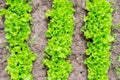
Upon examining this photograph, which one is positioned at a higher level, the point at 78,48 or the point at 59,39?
the point at 59,39

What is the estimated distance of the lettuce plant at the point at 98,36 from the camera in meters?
6.22

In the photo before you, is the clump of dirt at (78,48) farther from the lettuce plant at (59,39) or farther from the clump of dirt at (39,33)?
the clump of dirt at (39,33)

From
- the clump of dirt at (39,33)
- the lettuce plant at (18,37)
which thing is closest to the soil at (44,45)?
the clump of dirt at (39,33)

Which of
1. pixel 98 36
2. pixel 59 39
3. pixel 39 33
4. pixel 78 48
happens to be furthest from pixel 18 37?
pixel 98 36

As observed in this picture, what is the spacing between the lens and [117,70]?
6.42 m

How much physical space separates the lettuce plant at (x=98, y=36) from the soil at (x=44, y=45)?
0.50 ft

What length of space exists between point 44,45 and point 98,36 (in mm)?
960

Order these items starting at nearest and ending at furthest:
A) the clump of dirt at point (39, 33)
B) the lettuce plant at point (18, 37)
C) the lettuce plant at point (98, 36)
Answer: the lettuce plant at point (18, 37) → the lettuce plant at point (98, 36) → the clump of dirt at point (39, 33)

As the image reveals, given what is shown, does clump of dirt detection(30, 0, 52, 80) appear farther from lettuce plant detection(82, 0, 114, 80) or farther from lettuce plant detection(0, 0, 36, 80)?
lettuce plant detection(82, 0, 114, 80)

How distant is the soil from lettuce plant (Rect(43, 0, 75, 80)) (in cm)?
14

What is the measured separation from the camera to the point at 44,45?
6445 mm

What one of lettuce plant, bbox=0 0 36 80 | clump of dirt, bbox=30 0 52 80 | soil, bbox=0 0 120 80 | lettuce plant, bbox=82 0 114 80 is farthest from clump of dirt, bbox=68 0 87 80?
lettuce plant, bbox=0 0 36 80

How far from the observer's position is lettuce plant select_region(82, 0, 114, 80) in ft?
20.4

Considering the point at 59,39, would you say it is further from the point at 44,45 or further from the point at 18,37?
the point at 18,37
